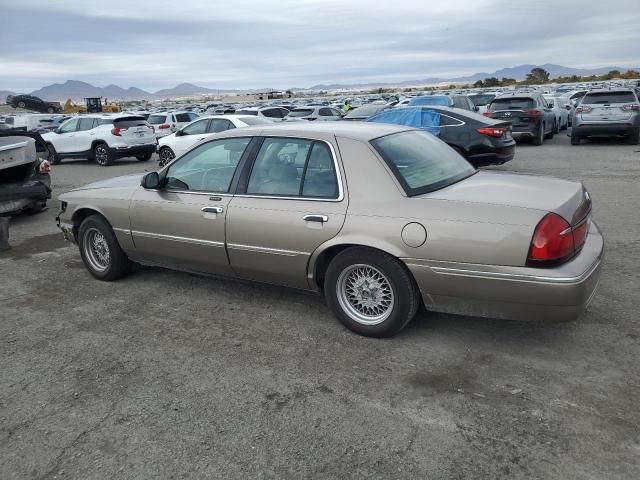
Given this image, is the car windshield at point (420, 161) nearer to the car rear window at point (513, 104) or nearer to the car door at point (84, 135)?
the car rear window at point (513, 104)

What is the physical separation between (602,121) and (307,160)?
1489cm

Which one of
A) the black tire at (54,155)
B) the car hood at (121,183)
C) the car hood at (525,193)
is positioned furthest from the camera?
the black tire at (54,155)

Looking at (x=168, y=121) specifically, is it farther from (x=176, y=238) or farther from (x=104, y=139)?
(x=176, y=238)

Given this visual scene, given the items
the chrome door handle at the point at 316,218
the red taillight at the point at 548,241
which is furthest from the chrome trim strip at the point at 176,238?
the red taillight at the point at 548,241

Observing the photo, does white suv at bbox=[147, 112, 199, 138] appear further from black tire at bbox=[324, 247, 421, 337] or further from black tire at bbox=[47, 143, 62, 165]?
black tire at bbox=[324, 247, 421, 337]

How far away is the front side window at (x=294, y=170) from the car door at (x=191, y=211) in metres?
0.24

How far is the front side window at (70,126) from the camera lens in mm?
18266

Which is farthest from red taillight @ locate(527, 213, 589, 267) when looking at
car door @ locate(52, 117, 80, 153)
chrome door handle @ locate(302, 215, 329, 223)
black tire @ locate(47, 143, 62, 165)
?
black tire @ locate(47, 143, 62, 165)

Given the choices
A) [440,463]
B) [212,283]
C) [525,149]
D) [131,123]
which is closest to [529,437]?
[440,463]

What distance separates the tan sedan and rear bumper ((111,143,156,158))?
41.1 feet

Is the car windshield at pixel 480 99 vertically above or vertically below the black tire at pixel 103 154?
above

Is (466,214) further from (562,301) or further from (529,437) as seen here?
(529,437)

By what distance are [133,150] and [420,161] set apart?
47.9 feet

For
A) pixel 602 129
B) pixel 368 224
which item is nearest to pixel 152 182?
pixel 368 224
